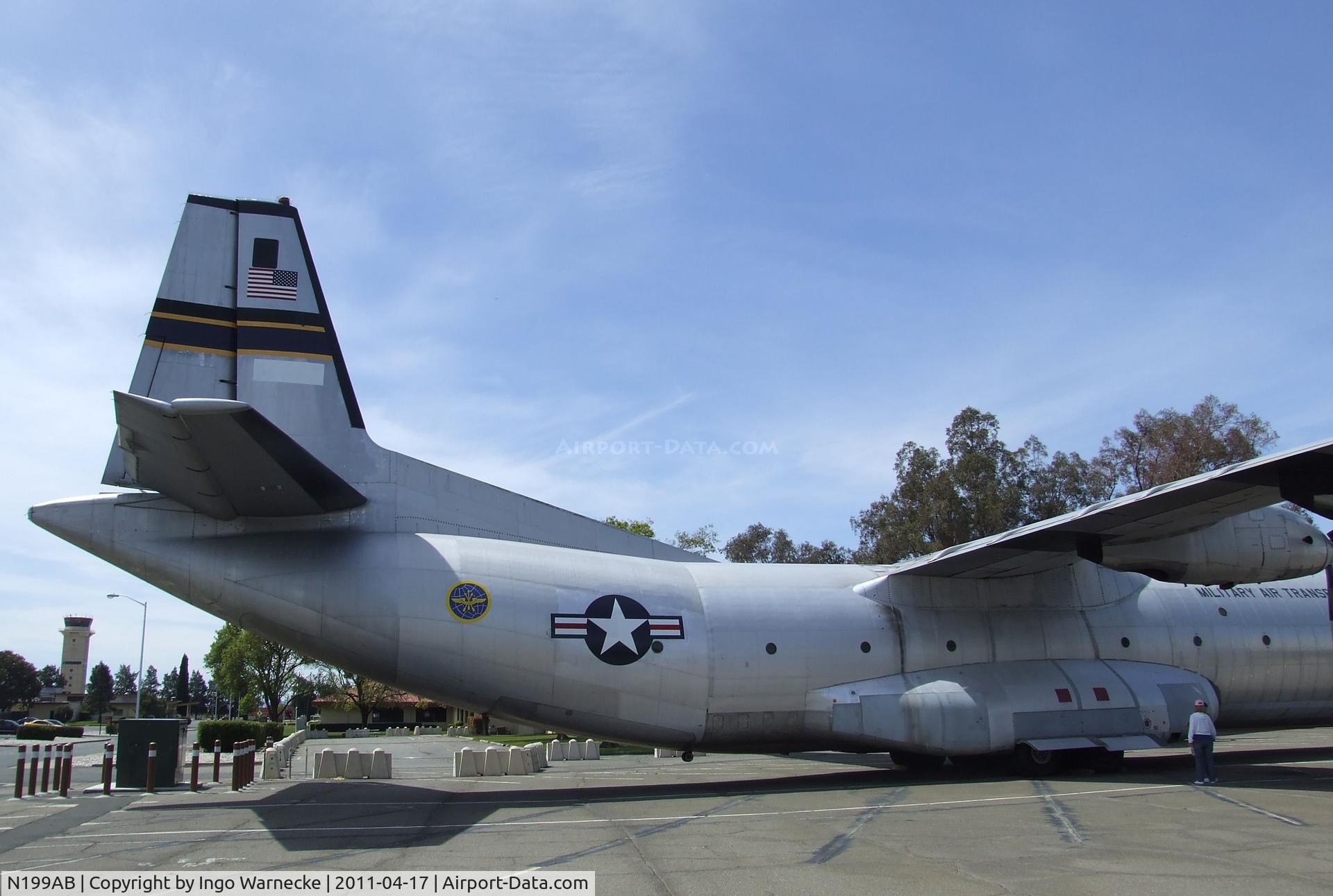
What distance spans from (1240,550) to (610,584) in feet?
28.7

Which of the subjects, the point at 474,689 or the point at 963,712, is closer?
the point at 474,689

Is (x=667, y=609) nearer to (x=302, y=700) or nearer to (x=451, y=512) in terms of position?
(x=451, y=512)

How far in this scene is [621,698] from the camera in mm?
12531

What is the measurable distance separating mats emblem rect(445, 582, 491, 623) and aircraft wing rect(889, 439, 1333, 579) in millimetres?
6244

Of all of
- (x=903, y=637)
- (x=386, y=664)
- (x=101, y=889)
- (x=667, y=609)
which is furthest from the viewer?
(x=903, y=637)

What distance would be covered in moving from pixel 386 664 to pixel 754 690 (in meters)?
4.85

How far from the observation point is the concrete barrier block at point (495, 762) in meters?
17.8

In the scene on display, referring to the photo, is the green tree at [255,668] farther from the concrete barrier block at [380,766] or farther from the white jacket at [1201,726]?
the white jacket at [1201,726]

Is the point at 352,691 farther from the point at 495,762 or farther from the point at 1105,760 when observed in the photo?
the point at 1105,760

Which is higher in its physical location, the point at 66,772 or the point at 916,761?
the point at 66,772

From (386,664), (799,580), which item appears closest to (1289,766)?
(799,580)

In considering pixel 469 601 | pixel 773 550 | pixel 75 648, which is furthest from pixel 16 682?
pixel 469 601

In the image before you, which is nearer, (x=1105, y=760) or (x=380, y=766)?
(x=1105, y=760)

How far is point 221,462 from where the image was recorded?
33.8ft
